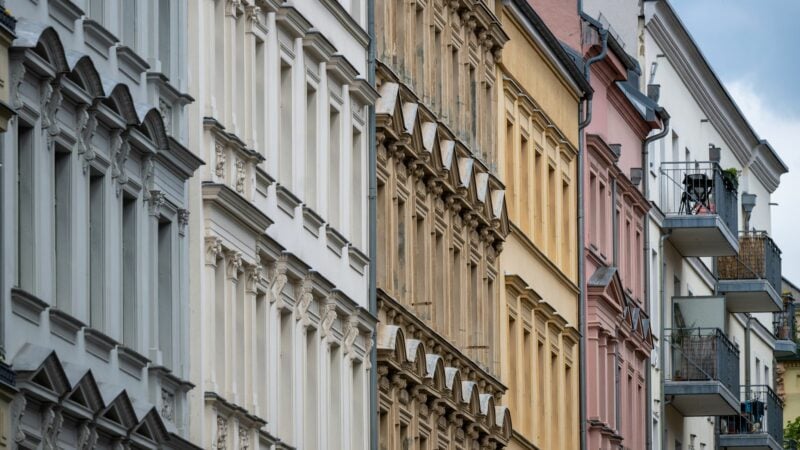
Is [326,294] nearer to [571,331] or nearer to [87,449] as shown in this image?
[87,449]

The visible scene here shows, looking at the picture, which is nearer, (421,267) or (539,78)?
(421,267)

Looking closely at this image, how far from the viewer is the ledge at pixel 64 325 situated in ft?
83.4

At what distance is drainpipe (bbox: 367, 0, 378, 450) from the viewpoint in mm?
37500

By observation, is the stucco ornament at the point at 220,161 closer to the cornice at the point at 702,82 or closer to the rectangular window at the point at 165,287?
the rectangular window at the point at 165,287

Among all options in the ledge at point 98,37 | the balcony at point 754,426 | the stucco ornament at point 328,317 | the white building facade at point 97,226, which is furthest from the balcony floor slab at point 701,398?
the ledge at point 98,37

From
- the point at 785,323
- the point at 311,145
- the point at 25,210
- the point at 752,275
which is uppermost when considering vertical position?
the point at 785,323

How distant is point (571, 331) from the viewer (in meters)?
51.8

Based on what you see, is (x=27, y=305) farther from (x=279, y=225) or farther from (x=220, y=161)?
(x=279, y=225)

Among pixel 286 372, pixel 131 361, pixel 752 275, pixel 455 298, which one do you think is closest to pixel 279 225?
pixel 286 372

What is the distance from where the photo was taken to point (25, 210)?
2498 cm

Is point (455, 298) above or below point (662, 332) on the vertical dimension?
below

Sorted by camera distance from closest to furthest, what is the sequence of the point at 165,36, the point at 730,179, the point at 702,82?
the point at 165,36 → the point at 730,179 → the point at 702,82

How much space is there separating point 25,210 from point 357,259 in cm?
1226

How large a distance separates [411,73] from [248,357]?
9.37 metres
